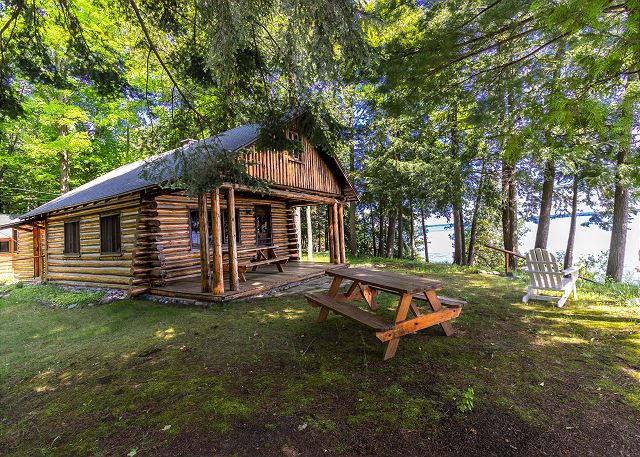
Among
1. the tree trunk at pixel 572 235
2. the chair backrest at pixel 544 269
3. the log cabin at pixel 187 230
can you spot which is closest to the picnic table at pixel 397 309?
the chair backrest at pixel 544 269

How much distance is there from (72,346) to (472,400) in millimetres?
5769

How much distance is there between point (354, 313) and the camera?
399 cm

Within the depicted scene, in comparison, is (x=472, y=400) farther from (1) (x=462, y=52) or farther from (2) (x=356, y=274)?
(1) (x=462, y=52)

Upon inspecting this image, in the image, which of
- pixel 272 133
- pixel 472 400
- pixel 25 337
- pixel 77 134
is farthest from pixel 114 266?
pixel 77 134

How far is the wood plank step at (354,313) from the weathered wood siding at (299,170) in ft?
15.6

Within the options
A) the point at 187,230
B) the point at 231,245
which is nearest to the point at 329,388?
the point at 231,245

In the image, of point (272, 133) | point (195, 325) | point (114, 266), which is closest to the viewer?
point (272, 133)

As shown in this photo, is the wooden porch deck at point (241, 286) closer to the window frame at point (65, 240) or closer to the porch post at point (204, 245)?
the porch post at point (204, 245)

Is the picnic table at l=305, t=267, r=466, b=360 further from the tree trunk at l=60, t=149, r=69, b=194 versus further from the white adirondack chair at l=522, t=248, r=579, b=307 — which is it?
the tree trunk at l=60, t=149, r=69, b=194

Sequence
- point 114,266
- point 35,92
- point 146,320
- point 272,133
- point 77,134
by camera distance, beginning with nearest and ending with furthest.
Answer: point 272,133 < point 146,320 < point 114,266 < point 35,92 < point 77,134

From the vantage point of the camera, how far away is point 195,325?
5.49m

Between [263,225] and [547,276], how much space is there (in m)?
10.0

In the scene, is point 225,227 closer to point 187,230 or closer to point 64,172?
point 187,230

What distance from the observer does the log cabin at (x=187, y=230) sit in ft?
25.0
